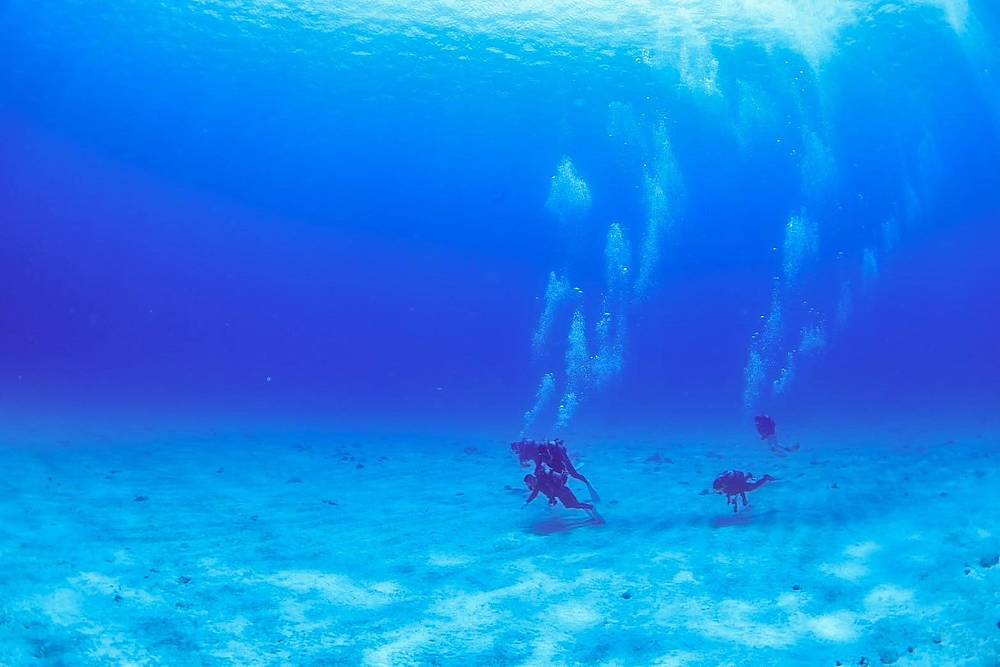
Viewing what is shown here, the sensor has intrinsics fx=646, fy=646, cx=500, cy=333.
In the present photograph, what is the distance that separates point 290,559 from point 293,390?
49.4m

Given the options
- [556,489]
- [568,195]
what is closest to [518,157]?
[568,195]

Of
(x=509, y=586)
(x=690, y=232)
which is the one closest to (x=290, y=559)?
(x=509, y=586)

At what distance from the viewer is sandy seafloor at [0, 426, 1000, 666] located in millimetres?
4613

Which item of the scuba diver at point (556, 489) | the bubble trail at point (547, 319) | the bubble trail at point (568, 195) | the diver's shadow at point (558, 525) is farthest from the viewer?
the bubble trail at point (547, 319)

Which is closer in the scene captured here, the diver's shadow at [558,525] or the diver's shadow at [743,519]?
the diver's shadow at [743,519]

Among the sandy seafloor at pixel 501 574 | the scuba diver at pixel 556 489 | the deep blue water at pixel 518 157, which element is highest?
the deep blue water at pixel 518 157

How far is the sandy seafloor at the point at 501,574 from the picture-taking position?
15.1 feet

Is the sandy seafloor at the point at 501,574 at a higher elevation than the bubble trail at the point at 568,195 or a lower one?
lower

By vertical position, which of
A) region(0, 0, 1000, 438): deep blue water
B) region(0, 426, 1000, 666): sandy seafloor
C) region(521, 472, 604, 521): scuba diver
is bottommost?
region(0, 426, 1000, 666): sandy seafloor

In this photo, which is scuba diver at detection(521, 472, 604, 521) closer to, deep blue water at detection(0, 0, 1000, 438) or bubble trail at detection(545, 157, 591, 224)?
deep blue water at detection(0, 0, 1000, 438)

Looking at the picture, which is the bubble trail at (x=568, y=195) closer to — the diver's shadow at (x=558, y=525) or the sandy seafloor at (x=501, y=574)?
the sandy seafloor at (x=501, y=574)

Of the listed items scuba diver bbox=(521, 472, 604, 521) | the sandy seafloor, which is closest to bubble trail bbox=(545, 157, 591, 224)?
the sandy seafloor

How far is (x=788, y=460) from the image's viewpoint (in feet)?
45.1

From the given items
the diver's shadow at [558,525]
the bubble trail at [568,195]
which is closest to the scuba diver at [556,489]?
the diver's shadow at [558,525]
